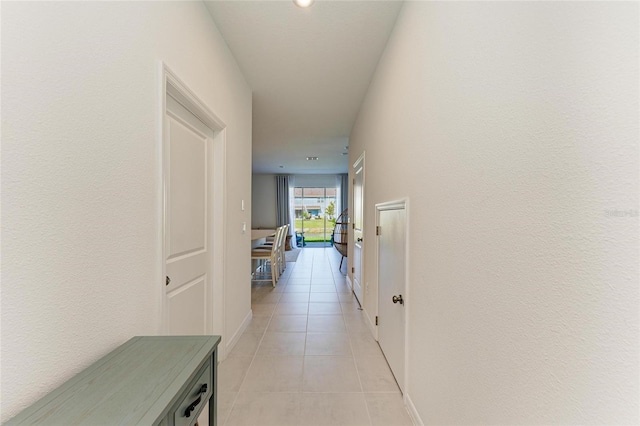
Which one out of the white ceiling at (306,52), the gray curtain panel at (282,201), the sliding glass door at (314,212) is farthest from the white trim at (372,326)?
the sliding glass door at (314,212)

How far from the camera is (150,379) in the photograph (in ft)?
2.92

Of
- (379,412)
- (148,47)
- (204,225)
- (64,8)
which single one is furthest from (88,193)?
(379,412)

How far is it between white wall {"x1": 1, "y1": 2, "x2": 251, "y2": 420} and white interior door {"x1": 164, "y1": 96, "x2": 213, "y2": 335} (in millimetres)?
295

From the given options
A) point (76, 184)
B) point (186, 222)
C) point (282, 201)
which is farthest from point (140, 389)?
point (282, 201)

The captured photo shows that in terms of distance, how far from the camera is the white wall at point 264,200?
1065 cm

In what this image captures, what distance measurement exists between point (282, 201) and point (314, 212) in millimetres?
1446

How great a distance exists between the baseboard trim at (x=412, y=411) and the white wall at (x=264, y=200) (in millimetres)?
9156

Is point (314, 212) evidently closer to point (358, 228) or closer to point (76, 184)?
point (358, 228)

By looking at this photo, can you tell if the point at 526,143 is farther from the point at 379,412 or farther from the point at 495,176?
the point at 379,412

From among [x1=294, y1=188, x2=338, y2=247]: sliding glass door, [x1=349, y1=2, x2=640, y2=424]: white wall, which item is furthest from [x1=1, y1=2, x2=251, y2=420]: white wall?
[x1=294, y1=188, x2=338, y2=247]: sliding glass door

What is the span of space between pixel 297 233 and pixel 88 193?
10.2 metres

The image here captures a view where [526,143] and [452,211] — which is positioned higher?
[526,143]

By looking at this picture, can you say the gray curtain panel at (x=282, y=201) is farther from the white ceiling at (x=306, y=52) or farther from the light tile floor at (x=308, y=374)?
the light tile floor at (x=308, y=374)

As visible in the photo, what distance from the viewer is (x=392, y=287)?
221 centimetres
